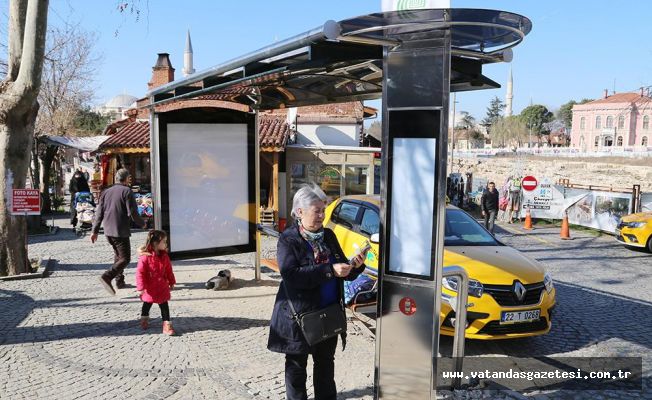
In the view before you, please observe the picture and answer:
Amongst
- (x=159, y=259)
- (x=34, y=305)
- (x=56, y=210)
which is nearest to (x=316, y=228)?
(x=159, y=259)

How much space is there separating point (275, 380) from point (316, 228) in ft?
6.59

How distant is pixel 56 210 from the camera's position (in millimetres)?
21672

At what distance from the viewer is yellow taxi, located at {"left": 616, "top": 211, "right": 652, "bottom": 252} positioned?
12977 mm

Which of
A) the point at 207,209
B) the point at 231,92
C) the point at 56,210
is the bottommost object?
the point at 56,210

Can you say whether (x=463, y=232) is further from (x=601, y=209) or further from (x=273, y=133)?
(x=601, y=209)

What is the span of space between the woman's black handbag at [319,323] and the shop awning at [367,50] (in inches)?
72.4

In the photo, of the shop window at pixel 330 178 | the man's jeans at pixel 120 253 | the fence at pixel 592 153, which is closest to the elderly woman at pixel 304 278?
the man's jeans at pixel 120 253

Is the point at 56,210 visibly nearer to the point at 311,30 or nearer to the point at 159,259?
the point at 159,259

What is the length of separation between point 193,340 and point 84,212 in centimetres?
1120

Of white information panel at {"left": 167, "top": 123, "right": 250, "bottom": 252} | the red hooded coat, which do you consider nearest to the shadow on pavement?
the red hooded coat

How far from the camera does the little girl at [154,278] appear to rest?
233 inches

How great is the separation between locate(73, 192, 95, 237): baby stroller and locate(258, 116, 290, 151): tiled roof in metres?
5.65

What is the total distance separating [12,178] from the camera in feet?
27.8

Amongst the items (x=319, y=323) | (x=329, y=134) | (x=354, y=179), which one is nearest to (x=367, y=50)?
(x=319, y=323)
